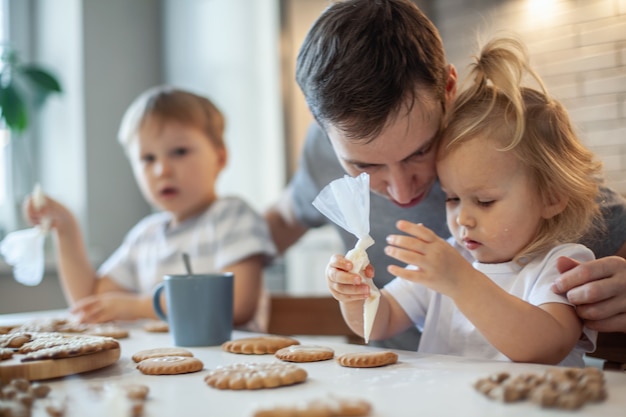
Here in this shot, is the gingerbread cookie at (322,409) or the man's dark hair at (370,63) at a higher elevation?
the man's dark hair at (370,63)

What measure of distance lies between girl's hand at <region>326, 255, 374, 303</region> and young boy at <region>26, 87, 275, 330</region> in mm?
658

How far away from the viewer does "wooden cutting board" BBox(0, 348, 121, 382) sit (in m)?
0.75

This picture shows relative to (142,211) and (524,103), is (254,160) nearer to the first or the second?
(142,211)

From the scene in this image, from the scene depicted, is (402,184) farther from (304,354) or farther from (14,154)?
(14,154)

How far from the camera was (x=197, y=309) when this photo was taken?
1.05 meters

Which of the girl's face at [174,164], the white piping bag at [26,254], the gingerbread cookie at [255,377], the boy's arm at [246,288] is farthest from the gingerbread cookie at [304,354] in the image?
the girl's face at [174,164]

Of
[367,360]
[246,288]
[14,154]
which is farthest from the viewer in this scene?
[14,154]

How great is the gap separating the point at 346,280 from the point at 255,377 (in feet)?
0.75

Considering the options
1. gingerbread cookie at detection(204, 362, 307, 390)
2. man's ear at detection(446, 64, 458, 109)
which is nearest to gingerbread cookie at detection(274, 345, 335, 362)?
gingerbread cookie at detection(204, 362, 307, 390)

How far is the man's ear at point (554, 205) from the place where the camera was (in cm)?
100

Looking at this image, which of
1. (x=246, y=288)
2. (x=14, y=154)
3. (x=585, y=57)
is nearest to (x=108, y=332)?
(x=246, y=288)

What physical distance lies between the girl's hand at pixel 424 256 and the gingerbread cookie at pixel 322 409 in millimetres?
225

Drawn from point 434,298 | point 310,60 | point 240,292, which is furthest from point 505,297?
point 240,292

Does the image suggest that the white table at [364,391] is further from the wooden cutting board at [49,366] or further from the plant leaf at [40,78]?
the plant leaf at [40,78]
